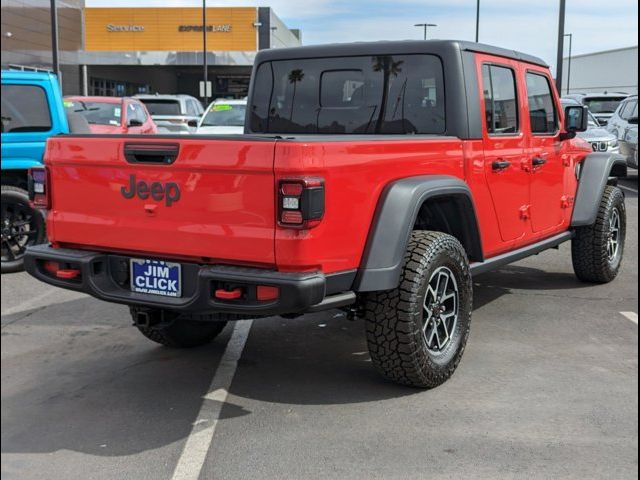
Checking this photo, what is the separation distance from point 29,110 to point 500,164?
16.0 feet

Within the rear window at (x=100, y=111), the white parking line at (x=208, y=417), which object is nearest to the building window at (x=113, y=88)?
the rear window at (x=100, y=111)

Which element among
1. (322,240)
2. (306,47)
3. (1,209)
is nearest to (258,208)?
(322,240)

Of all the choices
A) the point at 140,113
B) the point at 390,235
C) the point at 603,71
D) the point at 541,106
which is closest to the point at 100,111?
the point at 140,113

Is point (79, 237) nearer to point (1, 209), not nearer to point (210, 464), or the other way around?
point (210, 464)

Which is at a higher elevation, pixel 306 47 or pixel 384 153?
pixel 306 47

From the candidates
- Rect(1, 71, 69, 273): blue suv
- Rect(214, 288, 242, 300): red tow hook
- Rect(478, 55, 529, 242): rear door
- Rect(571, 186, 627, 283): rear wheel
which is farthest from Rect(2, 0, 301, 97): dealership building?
Rect(214, 288, 242, 300): red tow hook

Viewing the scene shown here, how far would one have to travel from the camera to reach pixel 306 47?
5285 millimetres

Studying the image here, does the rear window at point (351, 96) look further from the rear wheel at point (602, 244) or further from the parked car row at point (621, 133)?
the parked car row at point (621, 133)

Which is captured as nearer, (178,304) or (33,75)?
(178,304)

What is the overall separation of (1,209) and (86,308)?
6.97 feet

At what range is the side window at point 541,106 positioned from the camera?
5.56m

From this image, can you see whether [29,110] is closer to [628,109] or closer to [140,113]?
[140,113]

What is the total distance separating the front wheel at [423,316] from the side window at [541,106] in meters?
1.77

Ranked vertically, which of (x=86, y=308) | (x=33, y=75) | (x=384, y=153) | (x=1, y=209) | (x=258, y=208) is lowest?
(x=86, y=308)
